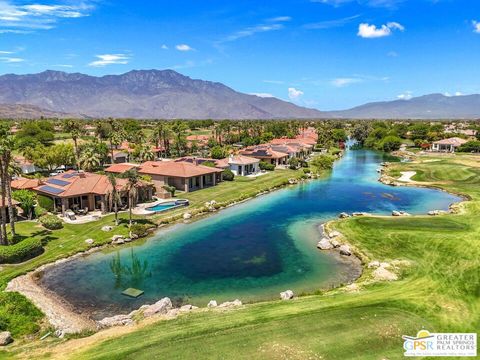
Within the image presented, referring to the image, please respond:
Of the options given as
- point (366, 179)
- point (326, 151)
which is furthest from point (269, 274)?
point (326, 151)

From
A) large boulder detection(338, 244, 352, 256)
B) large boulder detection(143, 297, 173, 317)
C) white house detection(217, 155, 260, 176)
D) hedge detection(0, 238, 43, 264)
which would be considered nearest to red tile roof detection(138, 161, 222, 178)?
white house detection(217, 155, 260, 176)

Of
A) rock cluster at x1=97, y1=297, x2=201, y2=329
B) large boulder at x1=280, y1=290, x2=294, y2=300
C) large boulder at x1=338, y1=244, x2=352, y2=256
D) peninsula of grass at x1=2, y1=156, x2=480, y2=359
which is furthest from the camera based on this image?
large boulder at x1=338, y1=244, x2=352, y2=256

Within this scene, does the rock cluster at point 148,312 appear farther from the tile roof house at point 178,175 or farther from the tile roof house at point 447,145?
the tile roof house at point 447,145

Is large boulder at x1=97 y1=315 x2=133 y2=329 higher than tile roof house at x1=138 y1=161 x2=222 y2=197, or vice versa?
tile roof house at x1=138 y1=161 x2=222 y2=197

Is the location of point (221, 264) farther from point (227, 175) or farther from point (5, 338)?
point (227, 175)

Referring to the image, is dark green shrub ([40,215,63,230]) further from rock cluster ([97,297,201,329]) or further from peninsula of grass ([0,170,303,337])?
rock cluster ([97,297,201,329])

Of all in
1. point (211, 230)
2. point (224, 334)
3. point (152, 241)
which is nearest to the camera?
point (224, 334)

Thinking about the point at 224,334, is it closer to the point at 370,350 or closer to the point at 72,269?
the point at 370,350
